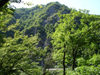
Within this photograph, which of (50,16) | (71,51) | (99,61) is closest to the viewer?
(99,61)

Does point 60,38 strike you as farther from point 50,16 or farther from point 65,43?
point 50,16

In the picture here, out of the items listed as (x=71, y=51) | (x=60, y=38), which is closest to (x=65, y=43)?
(x=60, y=38)

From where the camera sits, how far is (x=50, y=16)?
392 ft

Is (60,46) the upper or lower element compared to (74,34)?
lower

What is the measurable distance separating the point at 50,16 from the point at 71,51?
112 metres

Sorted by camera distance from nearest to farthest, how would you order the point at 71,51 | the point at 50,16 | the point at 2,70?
the point at 2,70, the point at 71,51, the point at 50,16

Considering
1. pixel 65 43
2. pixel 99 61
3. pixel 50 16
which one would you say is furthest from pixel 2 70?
pixel 50 16

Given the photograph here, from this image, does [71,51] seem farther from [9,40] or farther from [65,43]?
[9,40]

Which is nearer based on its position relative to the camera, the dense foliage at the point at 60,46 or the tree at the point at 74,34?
the dense foliage at the point at 60,46

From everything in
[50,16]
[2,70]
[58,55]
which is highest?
[50,16]

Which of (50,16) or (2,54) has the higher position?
(50,16)

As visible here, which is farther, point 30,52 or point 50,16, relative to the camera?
Result: point 50,16

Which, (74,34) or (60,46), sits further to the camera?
(60,46)

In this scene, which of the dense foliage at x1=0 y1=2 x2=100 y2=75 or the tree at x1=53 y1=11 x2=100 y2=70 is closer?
the dense foliage at x1=0 y1=2 x2=100 y2=75
